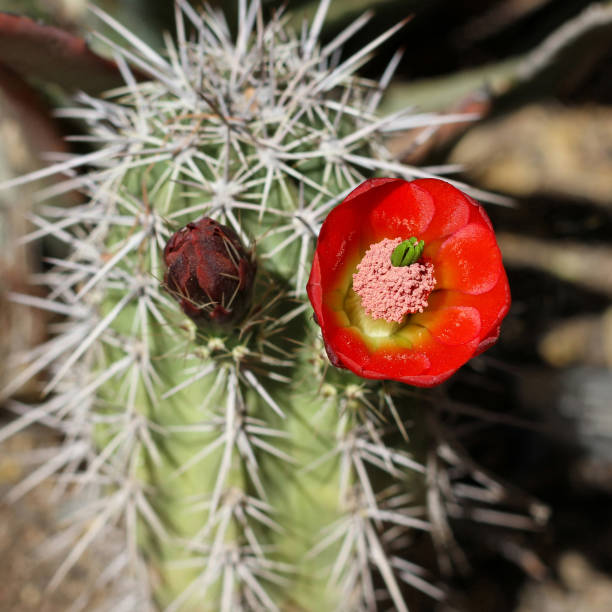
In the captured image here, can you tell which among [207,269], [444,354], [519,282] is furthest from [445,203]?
[519,282]

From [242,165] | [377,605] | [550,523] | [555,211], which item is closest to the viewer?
[242,165]

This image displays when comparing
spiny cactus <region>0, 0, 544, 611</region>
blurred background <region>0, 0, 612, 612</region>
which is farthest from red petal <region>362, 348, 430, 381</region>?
blurred background <region>0, 0, 612, 612</region>

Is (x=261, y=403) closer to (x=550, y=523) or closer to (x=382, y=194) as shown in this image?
(x=382, y=194)

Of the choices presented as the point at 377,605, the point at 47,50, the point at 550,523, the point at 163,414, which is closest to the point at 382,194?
the point at 163,414

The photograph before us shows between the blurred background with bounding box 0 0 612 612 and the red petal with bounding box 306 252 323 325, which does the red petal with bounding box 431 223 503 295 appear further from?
the blurred background with bounding box 0 0 612 612

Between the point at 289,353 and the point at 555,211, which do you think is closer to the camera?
the point at 289,353

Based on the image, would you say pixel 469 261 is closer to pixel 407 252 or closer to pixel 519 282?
pixel 407 252

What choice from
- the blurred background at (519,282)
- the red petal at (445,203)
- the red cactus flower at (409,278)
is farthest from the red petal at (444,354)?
the blurred background at (519,282)

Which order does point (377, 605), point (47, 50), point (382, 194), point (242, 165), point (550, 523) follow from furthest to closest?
Answer: point (550, 523) < point (377, 605) < point (47, 50) < point (242, 165) < point (382, 194)
